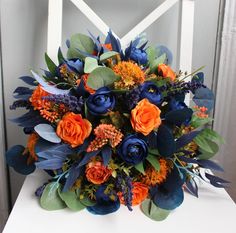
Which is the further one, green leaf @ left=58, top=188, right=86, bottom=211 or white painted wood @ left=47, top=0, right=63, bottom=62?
white painted wood @ left=47, top=0, right=63, bottom=62

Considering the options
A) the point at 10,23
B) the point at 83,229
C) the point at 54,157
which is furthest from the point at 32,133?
the point at 10,23

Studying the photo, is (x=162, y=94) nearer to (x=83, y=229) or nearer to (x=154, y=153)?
(x=154, y=153)

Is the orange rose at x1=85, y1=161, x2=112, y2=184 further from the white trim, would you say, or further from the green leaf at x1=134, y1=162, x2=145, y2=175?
the white trim

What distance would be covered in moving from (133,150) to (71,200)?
17 cm

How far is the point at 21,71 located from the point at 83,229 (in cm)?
52

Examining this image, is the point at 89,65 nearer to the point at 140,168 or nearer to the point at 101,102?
the point at 101,102

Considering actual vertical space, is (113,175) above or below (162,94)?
below

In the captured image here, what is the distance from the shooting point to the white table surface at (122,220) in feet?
1.91

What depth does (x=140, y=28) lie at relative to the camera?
2.68 ft

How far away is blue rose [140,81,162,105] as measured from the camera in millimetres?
590

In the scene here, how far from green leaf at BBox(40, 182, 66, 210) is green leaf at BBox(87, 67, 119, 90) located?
216 millimetres

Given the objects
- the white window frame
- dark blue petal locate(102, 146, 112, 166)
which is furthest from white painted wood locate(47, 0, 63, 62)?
dark blue petal locate(102, 146, 112, 166)

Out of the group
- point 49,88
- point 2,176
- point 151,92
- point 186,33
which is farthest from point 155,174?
point 2,176

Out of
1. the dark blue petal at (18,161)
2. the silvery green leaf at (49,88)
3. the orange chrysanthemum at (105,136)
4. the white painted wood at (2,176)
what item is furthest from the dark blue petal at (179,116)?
the white painted wood at (2,176)
